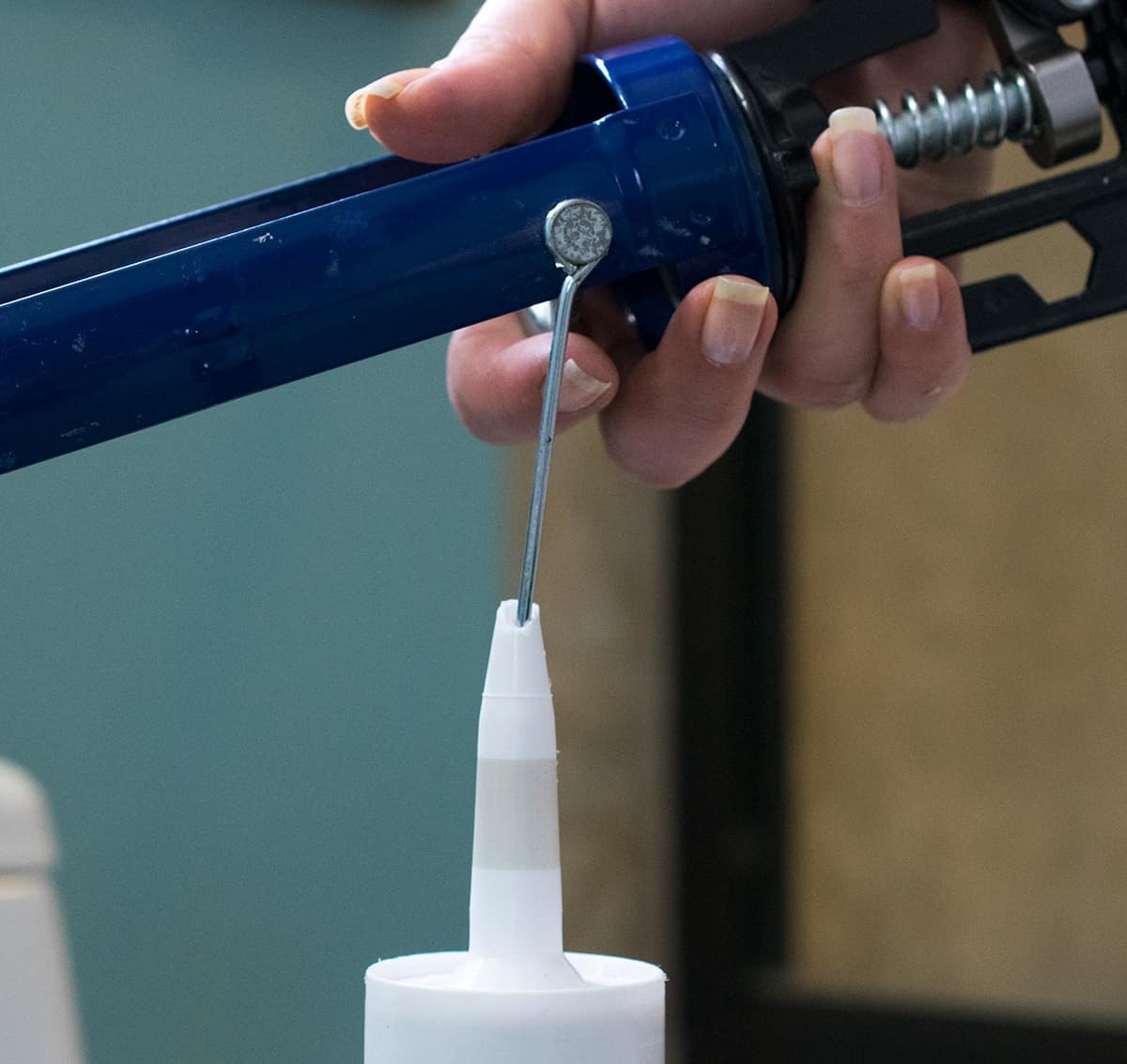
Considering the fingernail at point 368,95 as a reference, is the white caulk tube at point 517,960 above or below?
below

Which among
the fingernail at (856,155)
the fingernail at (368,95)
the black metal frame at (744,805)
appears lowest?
the black metal frame at (744,805)

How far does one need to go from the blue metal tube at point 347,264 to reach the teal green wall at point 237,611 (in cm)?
42

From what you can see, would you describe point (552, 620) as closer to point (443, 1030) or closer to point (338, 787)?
point (338, 787)

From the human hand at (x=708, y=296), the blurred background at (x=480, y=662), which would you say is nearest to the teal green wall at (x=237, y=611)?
the blurred background at (x=480, y=662)

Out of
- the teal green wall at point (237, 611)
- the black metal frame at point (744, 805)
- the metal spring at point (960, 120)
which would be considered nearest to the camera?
the metal spring at point (960, 120)

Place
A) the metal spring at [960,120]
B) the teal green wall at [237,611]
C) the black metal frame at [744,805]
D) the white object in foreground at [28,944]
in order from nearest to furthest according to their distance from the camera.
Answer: the white object in foreground at [28,944] < the metal spring at [960,120] < the teal green wall at [237,611] < the black metal frame at [744,805]

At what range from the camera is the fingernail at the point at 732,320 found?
27 cm

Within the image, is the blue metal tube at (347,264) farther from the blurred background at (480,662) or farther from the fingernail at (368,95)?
the blurred background at (480,662)

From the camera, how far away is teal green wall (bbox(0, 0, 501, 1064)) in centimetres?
68

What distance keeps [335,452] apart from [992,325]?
0.49 m

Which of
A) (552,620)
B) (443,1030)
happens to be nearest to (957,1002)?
(552,620)

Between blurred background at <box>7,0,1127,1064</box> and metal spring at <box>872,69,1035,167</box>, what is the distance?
1.48ft

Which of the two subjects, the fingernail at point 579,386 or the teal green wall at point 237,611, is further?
the teal green wall at point 237,611

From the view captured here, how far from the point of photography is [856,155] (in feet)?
0.99
